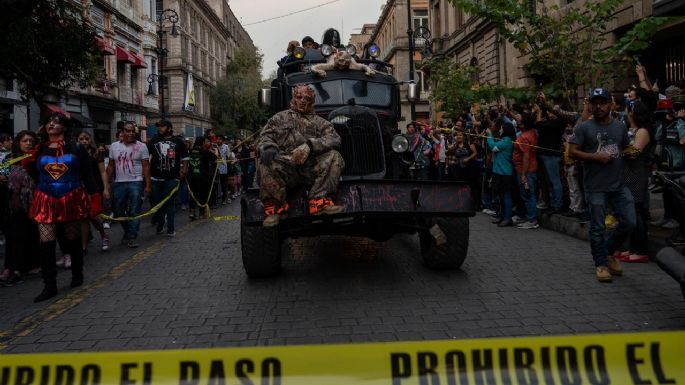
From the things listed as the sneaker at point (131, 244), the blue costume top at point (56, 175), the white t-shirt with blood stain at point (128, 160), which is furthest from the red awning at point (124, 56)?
the blue costume top at point (56, 175)

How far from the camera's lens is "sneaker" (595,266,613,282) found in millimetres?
5738

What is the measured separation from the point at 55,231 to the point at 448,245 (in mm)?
4123

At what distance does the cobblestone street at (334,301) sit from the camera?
14.2ft

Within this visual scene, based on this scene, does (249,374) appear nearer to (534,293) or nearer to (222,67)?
(534,293)

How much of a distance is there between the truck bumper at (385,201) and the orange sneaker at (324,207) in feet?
0.22

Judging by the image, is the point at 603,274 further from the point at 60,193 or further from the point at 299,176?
the point at 60,193

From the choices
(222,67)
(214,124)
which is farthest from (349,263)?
(222,67)

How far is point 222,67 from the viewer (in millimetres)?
70938

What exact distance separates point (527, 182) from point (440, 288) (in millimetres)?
4607

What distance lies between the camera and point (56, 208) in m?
5.86

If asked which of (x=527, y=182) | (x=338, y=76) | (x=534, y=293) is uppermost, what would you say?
(x=338, y=76)

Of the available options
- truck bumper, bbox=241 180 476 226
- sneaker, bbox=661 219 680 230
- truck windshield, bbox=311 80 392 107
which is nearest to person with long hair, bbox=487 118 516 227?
sneaker, bbox=661 219 680 230

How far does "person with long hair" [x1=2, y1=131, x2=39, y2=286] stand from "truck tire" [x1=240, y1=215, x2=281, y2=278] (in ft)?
8.88

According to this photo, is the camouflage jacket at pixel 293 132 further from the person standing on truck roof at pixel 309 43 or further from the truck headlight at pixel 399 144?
the person standing on truck roof at pixel 309 43
